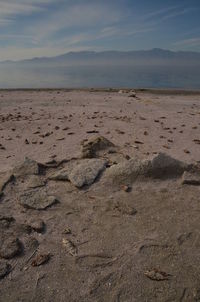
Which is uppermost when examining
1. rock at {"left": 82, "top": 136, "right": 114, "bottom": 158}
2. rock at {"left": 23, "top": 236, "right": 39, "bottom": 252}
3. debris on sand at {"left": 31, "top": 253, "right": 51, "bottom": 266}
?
rock at {"left": 82, "top": 136, "right": 114, "bottom": 158}

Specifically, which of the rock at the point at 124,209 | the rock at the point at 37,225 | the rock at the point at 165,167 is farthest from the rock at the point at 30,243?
the rock at the point at 165,167

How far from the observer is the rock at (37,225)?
5.21 m

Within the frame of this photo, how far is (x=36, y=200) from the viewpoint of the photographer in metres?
6.03

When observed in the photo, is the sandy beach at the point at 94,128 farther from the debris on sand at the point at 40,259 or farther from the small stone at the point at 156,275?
the small stone at the point at 156,275

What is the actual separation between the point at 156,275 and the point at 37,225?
6.62 ft

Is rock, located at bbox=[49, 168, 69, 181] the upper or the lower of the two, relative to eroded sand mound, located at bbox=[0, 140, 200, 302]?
upper

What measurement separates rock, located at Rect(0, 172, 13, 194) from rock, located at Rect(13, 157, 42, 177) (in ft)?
0.53

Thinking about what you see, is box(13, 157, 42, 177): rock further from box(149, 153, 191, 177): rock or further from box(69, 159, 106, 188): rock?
box(149, 153, 191, 177): rock

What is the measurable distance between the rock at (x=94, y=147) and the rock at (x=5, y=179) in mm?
1830

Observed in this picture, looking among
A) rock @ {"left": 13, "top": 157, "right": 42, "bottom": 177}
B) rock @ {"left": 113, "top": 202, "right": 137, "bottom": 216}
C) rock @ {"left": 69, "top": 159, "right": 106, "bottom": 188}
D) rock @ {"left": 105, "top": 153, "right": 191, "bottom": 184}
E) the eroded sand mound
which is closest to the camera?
the eroded sand mound

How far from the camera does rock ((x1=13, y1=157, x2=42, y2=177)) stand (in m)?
7.00

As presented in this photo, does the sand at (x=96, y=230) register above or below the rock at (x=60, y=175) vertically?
below

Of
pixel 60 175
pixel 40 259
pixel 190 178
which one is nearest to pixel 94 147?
pixel 60 175

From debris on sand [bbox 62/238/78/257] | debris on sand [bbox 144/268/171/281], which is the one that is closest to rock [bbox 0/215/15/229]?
debris on sand [bbox 62/238/78/257]
